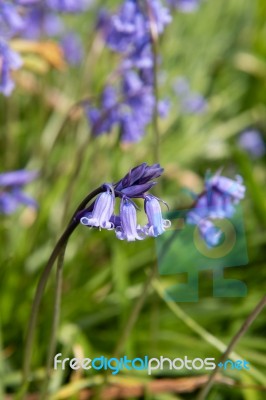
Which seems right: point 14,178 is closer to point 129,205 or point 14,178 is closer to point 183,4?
point 129,205

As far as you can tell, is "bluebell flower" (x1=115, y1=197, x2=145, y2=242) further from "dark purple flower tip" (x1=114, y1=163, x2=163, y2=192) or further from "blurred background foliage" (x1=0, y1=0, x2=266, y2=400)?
"blurred background foliage" (x1=0, y1=0, x2=266, y2=400)

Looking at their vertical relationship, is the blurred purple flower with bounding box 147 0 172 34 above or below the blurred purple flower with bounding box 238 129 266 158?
below

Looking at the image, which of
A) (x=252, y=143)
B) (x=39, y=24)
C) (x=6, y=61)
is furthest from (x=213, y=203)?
(x=252, y=143)

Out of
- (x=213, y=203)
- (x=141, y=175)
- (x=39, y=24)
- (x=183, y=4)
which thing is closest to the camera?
(x=141, y=175)

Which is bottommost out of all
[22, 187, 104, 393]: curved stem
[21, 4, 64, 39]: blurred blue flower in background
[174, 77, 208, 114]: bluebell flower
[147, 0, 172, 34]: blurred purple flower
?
[22, 187, 104, 393]: curved stem

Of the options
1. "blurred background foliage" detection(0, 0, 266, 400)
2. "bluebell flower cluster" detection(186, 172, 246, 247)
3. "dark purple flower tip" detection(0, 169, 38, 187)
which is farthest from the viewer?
"blurred background foliage" detection(0, 0, 266, 400)

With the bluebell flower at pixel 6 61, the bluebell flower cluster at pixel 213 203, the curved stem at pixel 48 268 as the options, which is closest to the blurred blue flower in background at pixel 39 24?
the bluebell flower at pixel 6 61

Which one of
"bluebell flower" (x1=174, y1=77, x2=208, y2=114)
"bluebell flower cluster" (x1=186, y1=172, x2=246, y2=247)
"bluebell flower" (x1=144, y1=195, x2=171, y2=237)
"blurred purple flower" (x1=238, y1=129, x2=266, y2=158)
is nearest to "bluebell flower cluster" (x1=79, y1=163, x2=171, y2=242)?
"bluebell flower" (x1=144, y1=195, x2=171, y2=237)

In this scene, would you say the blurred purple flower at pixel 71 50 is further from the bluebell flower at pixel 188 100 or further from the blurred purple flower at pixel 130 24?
the blurred purple flower at pixel 130 24
